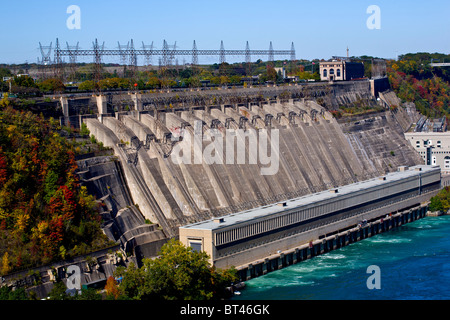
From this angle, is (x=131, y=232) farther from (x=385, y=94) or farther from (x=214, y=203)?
(x=385, y=94)

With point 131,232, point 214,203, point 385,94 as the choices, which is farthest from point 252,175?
point 385,94

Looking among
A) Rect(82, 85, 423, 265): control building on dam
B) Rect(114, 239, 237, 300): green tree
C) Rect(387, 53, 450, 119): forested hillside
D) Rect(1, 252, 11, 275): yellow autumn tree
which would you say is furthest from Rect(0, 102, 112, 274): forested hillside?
Rect(387, 53, 450, 119): forested hillside

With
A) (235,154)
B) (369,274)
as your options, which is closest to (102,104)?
(235,154)

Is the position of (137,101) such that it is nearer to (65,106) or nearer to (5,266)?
(65,106)

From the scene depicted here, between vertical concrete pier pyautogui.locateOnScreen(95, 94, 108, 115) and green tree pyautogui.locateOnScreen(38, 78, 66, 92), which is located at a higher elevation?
green tree pyautogui.locateOnScreen(38, 78, 66, 92)

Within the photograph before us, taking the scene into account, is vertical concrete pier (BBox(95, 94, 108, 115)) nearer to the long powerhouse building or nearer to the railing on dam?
the long powerhouse building
